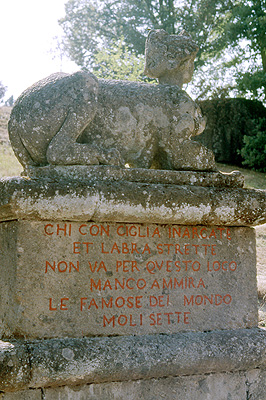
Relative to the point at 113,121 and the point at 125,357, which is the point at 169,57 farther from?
the point at 125,357

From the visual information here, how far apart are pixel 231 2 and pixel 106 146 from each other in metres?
15.8

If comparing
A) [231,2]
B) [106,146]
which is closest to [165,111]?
[106,146]

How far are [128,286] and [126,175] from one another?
705 mm

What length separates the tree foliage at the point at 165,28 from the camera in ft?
55.3

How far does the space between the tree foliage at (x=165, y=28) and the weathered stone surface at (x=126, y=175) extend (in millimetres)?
12319

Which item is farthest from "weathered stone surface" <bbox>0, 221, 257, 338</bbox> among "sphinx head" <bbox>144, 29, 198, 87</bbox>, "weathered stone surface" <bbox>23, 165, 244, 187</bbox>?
"sphinx head" <bbox>144, 29, 198, 87</bbox>

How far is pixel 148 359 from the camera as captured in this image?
3014 millimetres

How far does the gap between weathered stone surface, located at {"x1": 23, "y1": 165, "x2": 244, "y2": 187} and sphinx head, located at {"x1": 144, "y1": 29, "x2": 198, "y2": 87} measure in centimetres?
86

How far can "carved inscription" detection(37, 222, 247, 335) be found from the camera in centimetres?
305

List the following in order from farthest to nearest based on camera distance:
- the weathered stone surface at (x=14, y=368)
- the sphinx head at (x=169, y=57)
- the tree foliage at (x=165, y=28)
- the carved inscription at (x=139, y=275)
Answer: the tree foliage at (x=165, y=28)
the sphinx head at (x=169, y=57)
the carved inscription at (x=139, y=275)
the weathered stone surface at (x=14, y=368)

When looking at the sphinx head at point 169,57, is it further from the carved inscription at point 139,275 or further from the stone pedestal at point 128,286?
the carved inscription at point 139,275

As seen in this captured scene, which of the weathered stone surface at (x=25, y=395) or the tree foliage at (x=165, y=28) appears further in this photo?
the tree foliage at (x=165, y=28)

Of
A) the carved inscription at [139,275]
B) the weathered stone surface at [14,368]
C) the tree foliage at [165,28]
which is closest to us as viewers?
the weathered stone surface at [14,368]

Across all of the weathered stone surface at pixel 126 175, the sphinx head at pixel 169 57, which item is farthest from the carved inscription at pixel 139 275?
the sphinx head at pixel 169 57
